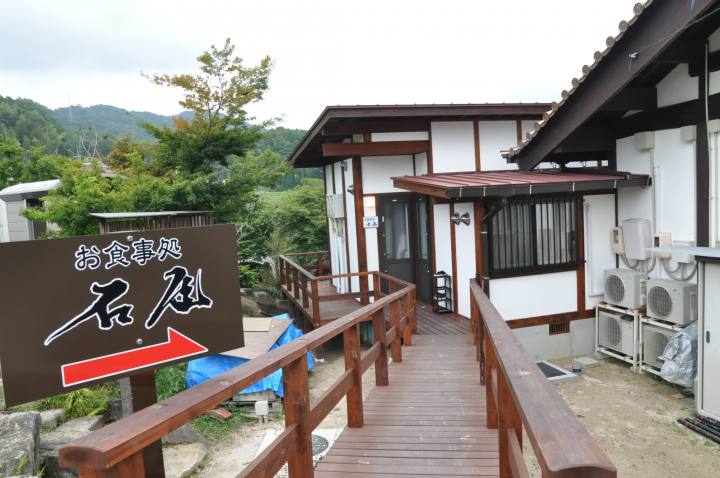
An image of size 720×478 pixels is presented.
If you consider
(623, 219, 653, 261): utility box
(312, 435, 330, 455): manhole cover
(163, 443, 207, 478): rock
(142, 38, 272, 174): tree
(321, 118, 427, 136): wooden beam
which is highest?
(142, 38, 272, 174): tree

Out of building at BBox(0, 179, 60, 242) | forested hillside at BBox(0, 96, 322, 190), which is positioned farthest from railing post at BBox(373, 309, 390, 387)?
forested hillside at BBox(0, 96, 322, 190)

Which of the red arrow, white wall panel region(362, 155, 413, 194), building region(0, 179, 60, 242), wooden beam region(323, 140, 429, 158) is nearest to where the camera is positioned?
the red arrow

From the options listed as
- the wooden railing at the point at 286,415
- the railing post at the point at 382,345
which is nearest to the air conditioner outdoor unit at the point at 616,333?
the railing post at the point at 382,345

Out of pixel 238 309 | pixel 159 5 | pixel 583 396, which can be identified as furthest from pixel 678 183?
pixel 159 5

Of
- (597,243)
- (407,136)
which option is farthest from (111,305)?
(597,243)

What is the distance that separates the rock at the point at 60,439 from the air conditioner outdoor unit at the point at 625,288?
8001 mm

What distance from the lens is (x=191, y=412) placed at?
5.01 feet

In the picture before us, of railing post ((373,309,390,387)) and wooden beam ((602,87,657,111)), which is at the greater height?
wooden beam ((602,87,657,111))

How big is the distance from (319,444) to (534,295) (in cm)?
450

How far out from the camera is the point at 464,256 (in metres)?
8.52

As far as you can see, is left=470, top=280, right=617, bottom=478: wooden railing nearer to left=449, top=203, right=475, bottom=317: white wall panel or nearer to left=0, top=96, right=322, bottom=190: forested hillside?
left=449, top=203, right=475, bottom=317: white wall panel

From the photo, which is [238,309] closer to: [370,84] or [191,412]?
[191,412]

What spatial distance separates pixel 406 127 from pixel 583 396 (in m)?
5.61

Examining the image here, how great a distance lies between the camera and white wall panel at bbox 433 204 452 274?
9000 mm
